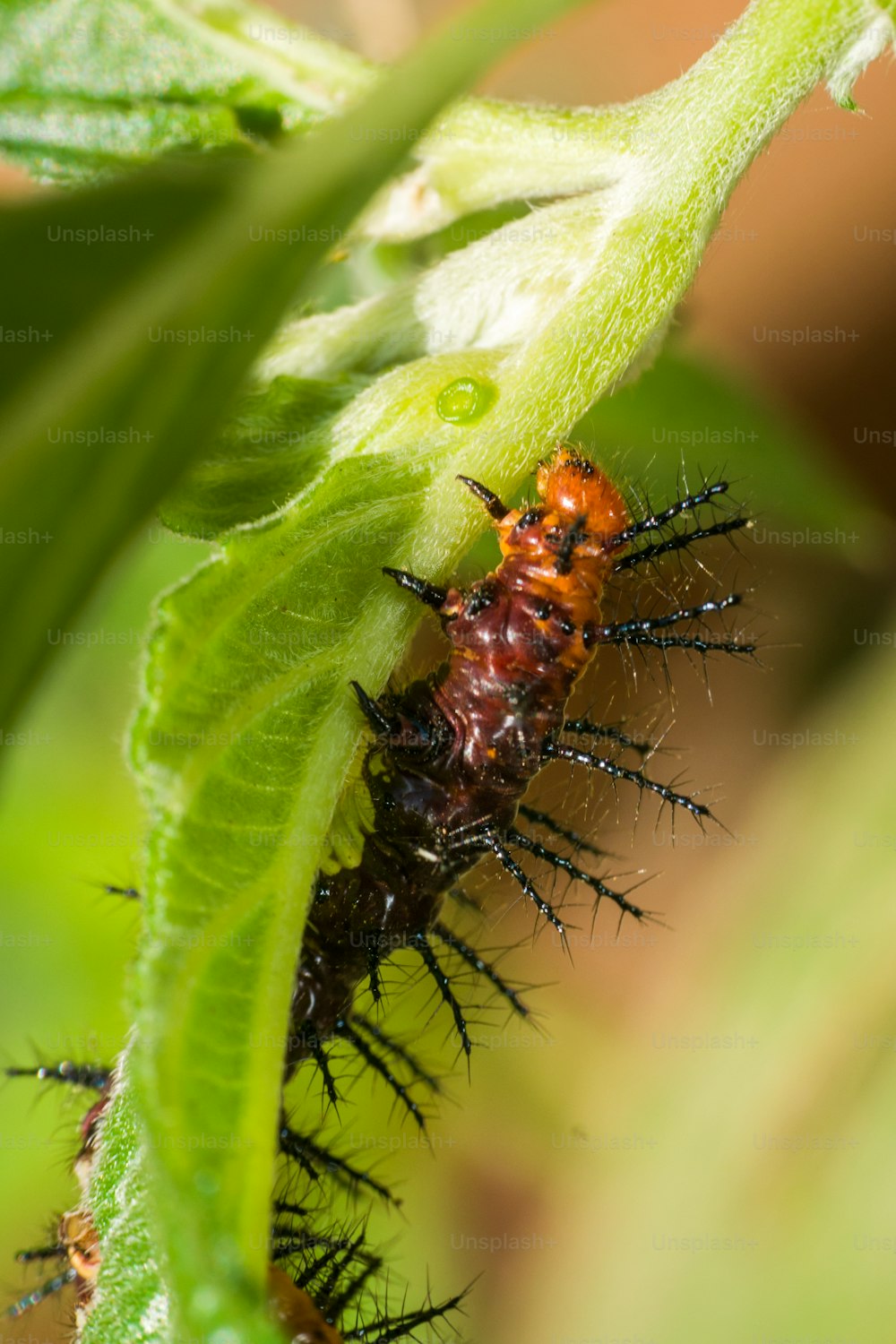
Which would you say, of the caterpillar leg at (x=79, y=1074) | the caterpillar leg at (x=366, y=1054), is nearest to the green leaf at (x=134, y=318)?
the caterpillar leg at (x=366, y=1054)

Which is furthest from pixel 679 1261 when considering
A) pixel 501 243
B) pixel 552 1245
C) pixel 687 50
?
pixel 687 50

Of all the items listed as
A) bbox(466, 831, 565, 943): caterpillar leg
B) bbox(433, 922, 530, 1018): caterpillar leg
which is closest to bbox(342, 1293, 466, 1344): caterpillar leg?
bbox(433, 922, 530, 1018): caterpillar leg

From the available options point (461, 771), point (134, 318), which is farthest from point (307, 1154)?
point (134, 318)

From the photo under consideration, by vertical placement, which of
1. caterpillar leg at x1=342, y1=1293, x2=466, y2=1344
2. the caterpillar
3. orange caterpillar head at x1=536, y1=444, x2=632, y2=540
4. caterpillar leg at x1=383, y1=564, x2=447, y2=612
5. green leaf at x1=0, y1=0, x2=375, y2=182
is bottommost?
caterpillar leg at x1=342, y1=1293, x2=466, y2=1344

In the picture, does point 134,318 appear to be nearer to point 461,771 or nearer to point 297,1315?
point 461,771

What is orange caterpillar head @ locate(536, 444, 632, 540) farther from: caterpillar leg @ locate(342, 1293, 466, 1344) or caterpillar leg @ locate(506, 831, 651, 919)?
caterpillar leg @ locate(342, 1293, 466, 1344)

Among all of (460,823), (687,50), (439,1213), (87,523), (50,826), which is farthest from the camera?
(687,50)

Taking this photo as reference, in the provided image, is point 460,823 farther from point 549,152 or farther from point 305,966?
point 549,152
